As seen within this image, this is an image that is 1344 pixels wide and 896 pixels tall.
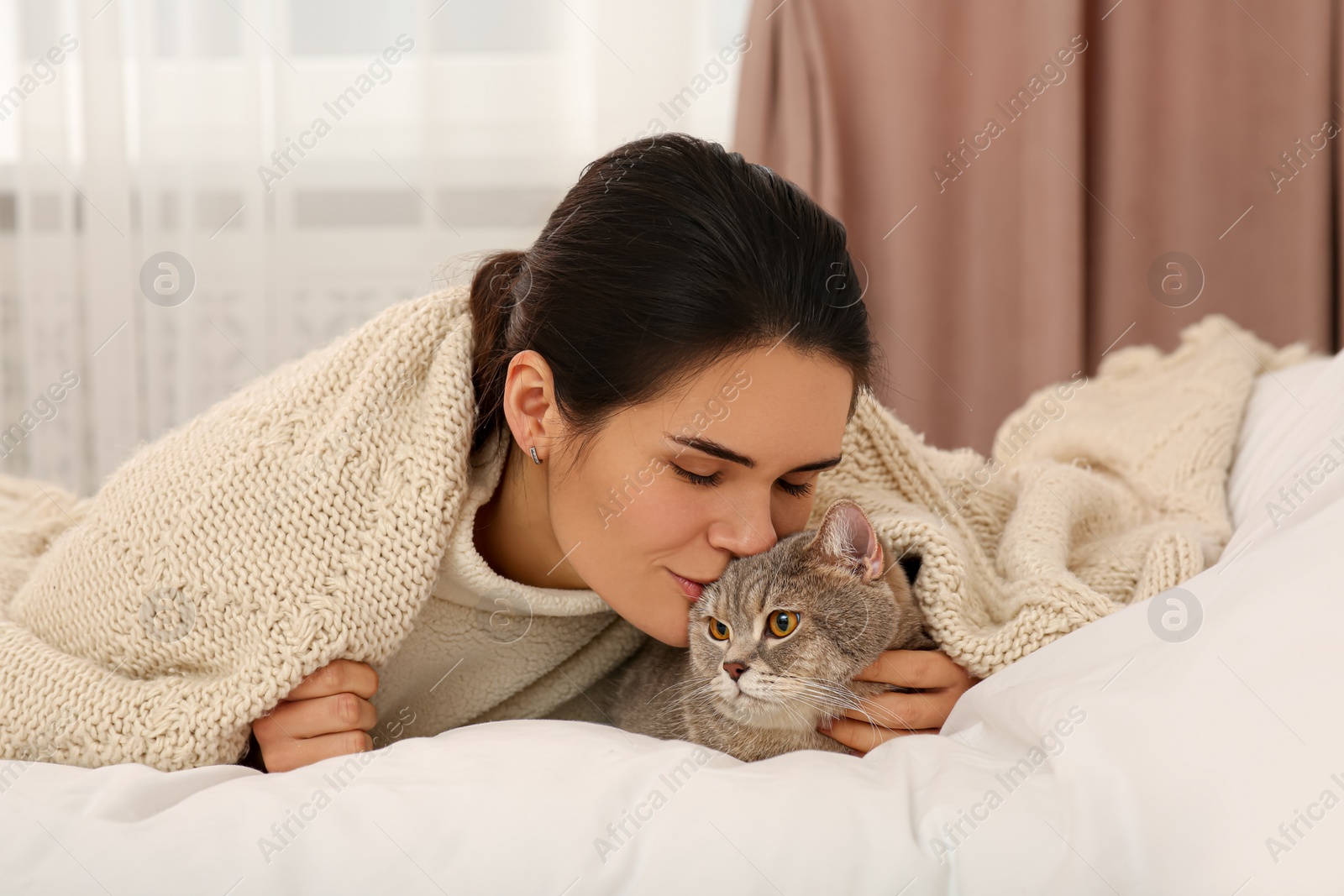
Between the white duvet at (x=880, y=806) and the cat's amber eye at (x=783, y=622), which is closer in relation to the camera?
the white duvet at (x=880, y=806)

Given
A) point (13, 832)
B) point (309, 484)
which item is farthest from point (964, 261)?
point (13, 832)

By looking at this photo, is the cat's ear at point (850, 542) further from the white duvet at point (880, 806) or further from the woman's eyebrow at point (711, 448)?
the white duvet at point (880, 806)

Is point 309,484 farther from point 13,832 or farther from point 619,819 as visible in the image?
point 619,819

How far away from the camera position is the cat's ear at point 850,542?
0.94 meters

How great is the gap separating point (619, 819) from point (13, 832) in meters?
0.41

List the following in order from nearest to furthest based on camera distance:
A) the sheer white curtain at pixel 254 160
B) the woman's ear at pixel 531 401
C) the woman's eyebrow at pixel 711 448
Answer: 1. the woman's eyebrow at pixel 711 448
2. the woman's ear at pixel 531 401
3. the sheer white curtain at pixel 254 160

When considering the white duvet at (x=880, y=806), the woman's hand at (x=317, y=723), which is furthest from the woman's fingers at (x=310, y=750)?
the white duvet at (x=880, y=806)

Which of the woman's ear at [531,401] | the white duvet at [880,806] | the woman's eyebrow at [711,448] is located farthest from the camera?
the woman's ear at [531,401]

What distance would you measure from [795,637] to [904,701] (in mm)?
115

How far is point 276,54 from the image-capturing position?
2.28m

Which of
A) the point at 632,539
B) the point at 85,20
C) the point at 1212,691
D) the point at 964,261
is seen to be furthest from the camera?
the point at 964,261

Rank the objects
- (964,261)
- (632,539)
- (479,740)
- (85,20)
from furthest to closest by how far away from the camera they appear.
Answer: (964,261), (85,20), (632,539), (479,740)

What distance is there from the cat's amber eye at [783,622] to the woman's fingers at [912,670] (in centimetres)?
8

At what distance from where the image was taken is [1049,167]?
2.30 m
